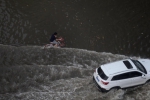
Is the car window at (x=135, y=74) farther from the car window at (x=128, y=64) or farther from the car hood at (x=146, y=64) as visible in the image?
the car hood at (x=146, y=64)

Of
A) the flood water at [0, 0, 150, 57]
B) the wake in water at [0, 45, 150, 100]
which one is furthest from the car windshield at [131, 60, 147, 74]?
the flood water at [0, 0, 150, 57]

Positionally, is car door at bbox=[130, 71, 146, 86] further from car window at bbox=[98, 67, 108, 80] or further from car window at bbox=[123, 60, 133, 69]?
car window at bbox=[98, 67, 108, 80]

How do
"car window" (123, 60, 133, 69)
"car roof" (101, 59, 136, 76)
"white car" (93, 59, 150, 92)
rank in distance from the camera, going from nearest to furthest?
1. "white car" (93, 59, 150, 92)
2. "car roof" (101, 59, 136, 76)
3. "car window" (123, 60, 133, 69)

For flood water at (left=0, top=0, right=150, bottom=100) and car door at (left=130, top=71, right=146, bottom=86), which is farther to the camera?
flood water at (left=0, top=0, right=150, bottom=100)

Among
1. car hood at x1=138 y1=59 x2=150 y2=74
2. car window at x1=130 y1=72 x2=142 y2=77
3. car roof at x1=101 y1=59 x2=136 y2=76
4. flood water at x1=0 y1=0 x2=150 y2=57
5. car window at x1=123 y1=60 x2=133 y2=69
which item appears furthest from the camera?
flood water at x1=0 y1=0 x2=150 y2=57

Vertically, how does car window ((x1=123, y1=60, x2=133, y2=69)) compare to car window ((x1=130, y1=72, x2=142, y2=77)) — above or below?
above

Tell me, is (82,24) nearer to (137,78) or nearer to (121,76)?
(121,76)

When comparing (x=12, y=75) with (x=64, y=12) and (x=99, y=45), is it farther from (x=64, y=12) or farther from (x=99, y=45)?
(x=64, y=12)
